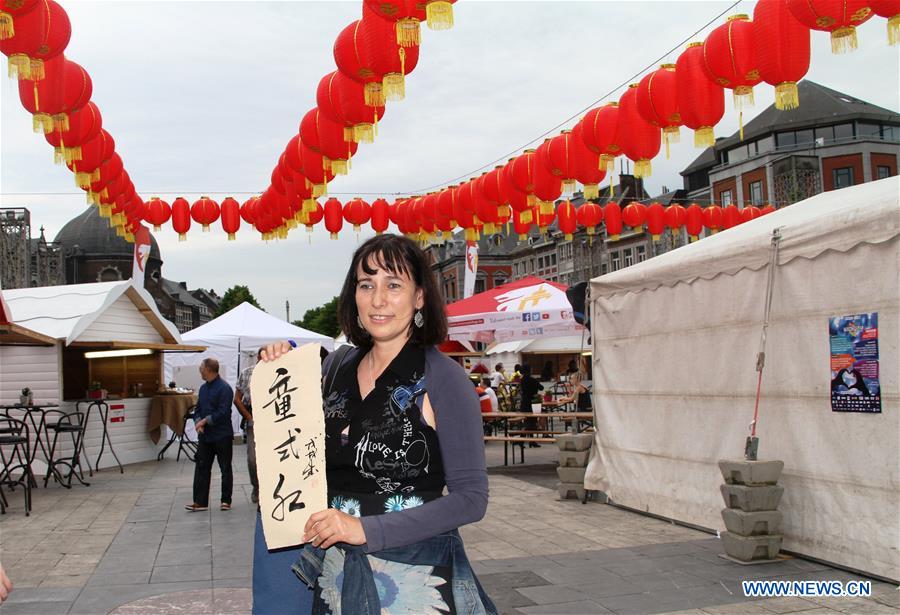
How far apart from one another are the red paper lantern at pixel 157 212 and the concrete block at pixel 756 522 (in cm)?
1138

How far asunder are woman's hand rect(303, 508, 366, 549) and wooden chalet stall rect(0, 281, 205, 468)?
38.6 ft

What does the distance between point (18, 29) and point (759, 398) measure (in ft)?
22.7

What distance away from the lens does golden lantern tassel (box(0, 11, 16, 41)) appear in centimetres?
596

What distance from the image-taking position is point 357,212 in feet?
50.1

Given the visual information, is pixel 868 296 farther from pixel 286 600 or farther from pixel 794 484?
pixel 286 600

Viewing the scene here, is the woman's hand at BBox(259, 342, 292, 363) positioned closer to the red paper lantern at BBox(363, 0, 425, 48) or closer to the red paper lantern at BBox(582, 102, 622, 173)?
the red paper lantern at BBox(363, 0, 425, 48)

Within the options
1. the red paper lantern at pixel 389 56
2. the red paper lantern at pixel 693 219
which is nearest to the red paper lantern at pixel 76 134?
the red paper lantern at pixel 389 56

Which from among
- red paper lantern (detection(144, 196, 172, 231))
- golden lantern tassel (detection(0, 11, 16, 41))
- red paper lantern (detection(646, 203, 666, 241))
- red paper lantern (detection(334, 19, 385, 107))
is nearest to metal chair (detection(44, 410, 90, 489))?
red paper lantern (detection(144, 196, 172, 231))

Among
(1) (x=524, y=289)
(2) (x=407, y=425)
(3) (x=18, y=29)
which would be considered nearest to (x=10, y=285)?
(1) (x=524, y=289)

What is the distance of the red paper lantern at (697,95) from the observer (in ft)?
25.2

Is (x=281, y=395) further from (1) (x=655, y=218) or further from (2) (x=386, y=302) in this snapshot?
(1) (x=655, y=218)

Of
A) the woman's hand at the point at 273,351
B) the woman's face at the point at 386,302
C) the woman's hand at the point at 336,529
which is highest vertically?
the woman's face at the point at 386,302

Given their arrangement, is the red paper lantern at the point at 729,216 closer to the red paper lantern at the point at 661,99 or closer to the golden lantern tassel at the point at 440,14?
the red paper lantern at the point at 661,99

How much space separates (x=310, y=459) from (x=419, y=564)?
413mm
